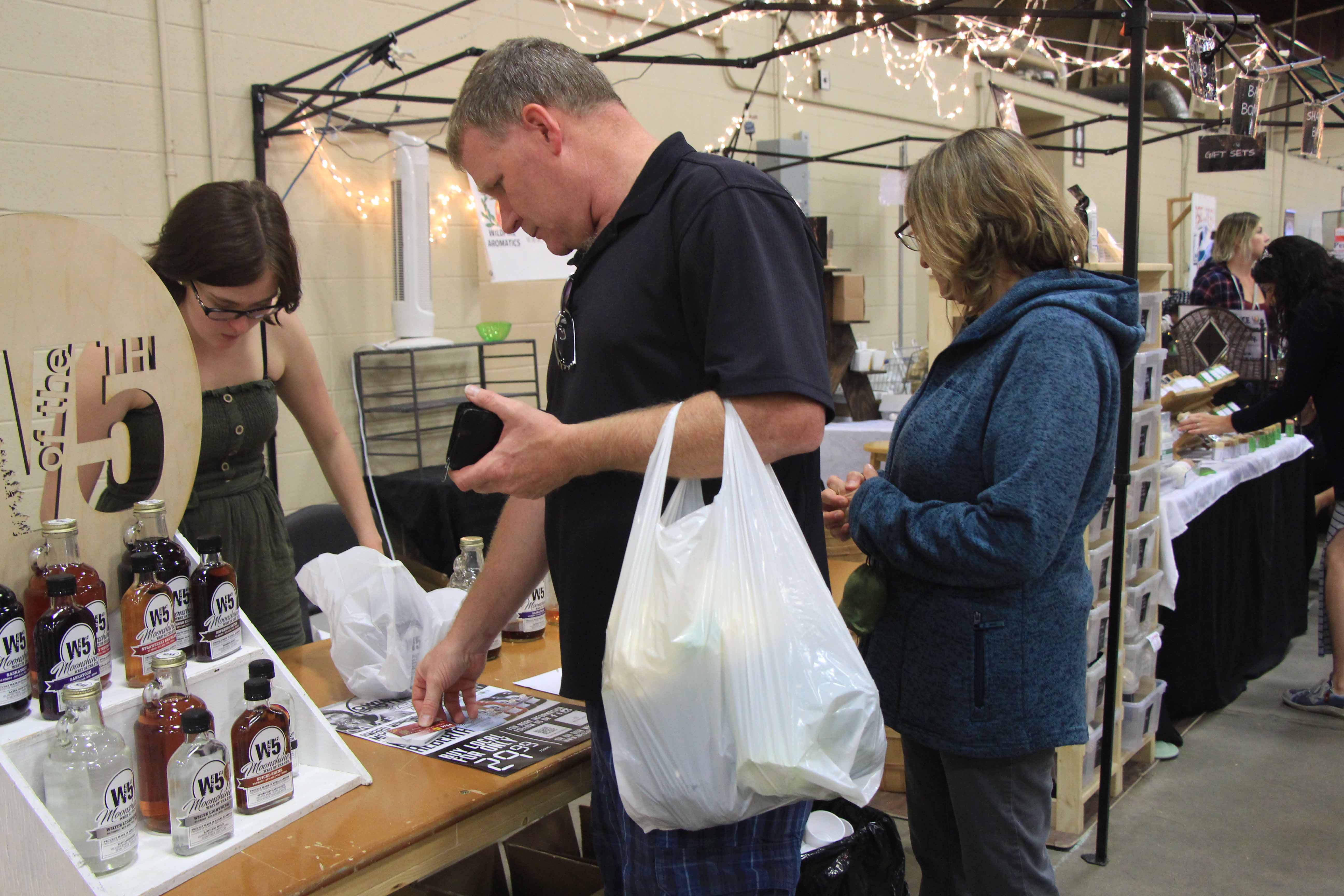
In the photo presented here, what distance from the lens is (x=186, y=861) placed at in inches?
37.9

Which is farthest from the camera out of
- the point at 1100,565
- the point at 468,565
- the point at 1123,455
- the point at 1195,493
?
the point at 1195,493

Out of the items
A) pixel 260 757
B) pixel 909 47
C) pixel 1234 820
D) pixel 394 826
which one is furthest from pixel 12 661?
pixel 909 47

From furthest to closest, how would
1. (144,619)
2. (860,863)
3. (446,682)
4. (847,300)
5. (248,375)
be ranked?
(847,300), (248,375), (860,863), (446,682), (144,619)

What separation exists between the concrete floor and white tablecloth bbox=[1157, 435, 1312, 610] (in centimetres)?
49

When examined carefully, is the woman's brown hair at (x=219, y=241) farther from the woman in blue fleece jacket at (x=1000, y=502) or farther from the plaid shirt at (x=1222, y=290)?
the plaid shirt at (x=1222, y=290)

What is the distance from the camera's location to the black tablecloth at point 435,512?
329 centimetres

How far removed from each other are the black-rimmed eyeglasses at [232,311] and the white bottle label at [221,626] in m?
0.74

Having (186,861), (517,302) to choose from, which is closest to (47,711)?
(186,861)

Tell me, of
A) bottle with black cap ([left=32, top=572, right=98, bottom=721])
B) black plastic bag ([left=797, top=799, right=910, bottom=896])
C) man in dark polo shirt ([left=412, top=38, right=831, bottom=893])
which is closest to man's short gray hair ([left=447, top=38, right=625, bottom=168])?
man in dark polo shirt ([left=412, top=38, right=831, bottom=893])

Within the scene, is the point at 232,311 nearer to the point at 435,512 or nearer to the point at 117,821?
the point at 117,821

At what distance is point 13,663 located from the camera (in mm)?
930

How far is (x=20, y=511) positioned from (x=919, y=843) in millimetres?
1253

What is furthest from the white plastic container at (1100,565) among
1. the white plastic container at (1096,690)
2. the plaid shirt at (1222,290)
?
the plaid shirt at (1222,290)

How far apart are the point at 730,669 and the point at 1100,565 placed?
1.80 m
